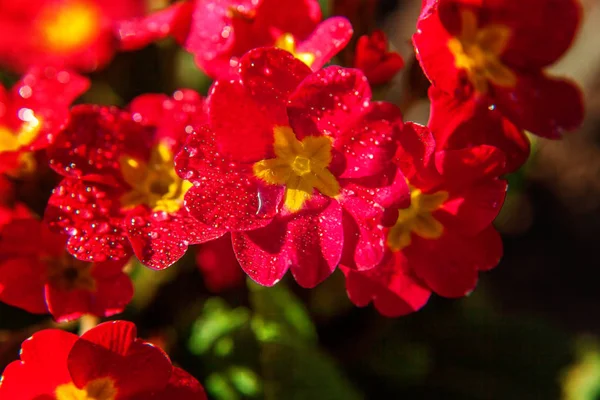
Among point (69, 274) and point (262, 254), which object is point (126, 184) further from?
point (262, 254)

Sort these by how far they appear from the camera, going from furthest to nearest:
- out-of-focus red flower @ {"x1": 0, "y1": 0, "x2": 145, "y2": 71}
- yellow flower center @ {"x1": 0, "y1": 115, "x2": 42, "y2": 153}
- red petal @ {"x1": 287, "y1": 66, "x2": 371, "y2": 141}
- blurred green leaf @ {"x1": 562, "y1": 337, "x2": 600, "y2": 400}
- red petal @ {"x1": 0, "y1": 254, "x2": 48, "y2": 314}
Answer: out-of-focus red flower @ {"x1": 0, "y1": 0, "x2": 145, "y2": 71}
blurred green leaf @ {"x1": 562, "y1": 337, "x2": 600, "y2": 400}
yellow flower center @ {"x1": 0, "y1": 115, "x2": 42, "y2": 153}
red petal @ {"x1": 0, "y1": 254, "x2": 48, "y2": 314}
red petal @ {"x1": 287, "y1": 66, "x2": 371, "y2": 141}

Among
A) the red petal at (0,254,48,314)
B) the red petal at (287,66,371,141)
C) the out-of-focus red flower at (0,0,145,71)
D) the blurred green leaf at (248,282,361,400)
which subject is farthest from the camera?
the out-of-focus red flower at (0,0,145,71)

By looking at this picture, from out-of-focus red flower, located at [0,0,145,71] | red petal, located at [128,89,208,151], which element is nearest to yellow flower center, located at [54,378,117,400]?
red petal, located at [128,89,208,151]

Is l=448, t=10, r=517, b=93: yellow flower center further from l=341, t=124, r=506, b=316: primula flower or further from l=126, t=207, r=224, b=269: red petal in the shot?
l=126, t=207, r=224, b=269: red petal

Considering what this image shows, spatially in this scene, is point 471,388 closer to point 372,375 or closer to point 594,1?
point 372,375

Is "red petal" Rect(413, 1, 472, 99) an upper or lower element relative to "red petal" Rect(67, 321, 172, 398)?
upper

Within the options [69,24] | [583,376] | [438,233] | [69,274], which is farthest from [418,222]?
[69,24]

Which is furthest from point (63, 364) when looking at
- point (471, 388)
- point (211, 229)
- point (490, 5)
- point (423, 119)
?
point (423, 119)
